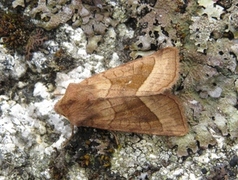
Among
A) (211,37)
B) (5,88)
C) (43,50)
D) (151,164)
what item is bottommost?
(151,164)

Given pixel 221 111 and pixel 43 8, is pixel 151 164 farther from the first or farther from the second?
pixel 43 8

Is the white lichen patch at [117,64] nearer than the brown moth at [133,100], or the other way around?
the brown moth at [133,100]

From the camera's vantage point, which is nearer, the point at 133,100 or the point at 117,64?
the point at 133,100

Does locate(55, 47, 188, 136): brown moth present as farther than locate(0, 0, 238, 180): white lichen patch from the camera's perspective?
No

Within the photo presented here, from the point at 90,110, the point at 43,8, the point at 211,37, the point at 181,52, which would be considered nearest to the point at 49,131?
the point at 90,110

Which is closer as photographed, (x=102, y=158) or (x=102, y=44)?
(x=102, y=158)

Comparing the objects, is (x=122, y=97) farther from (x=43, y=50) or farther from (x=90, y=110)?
(x=43, y=50)

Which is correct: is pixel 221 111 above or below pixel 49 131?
above
